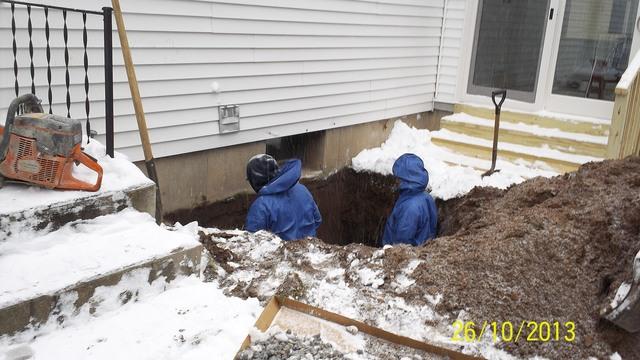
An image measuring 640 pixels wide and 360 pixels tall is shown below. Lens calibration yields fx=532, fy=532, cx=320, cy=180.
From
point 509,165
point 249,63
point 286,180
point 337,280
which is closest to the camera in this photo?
point 337,280

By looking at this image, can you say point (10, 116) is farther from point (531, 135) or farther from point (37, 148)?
point (531, 135)

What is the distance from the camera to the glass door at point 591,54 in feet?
25.0

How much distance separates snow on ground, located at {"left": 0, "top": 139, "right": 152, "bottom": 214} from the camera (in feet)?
10.1

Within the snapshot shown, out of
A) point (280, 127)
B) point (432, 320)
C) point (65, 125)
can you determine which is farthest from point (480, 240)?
point (280, 127)

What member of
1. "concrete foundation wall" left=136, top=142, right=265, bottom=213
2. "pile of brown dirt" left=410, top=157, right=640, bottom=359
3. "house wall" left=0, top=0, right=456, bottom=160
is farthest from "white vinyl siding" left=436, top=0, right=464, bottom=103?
"pile of brown dirt" left=410, top=157, right=640, bottom=359

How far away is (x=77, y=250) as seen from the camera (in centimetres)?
303

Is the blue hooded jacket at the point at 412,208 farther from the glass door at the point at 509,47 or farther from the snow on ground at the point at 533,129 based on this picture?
the glass door at the point at 509,47

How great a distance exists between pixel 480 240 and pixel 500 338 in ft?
Answer: 3.17

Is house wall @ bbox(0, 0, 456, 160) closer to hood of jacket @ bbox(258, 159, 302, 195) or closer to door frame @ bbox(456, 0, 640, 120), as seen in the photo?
door frame @ bbox(456, 0, 640, 120)

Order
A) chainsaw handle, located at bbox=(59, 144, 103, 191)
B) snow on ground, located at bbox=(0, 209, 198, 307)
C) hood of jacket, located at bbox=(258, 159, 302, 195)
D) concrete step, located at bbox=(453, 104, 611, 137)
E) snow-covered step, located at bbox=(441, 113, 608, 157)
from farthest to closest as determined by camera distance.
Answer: concrete step, located at bbox=(453, 104, 611, 137) < snow-covered step, located at bbox=(441, 113, 608, 157) < hood of jacket, located at bbox=(258, 159, 302, 195) < chainsaw handle, located at bbox=(59, 144, 103, 191) < snow on ground, located at bbox=(0, 209, 198, 307)

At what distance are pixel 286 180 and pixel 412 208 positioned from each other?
134 cm

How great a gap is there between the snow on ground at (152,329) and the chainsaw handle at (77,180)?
2.39ft

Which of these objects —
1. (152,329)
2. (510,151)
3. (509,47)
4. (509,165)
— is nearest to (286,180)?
(152,329)

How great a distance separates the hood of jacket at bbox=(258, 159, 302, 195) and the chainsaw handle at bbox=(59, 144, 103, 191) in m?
1.52
